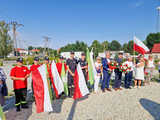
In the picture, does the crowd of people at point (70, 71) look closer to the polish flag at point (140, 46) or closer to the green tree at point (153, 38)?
the polish flag at point (140, 46)

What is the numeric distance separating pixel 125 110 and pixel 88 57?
7.88ft

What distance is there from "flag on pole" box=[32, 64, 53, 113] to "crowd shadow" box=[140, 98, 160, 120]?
306cm

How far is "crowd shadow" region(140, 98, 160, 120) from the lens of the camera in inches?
140

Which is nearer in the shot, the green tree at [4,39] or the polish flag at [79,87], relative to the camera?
the polish flag at [79,87]

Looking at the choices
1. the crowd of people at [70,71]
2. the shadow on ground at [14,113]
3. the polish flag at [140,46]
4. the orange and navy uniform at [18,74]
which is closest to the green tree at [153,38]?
the polish flag at [140,46]

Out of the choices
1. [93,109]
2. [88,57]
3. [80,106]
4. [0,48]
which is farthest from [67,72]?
[0,48]

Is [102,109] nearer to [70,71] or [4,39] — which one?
[70,71]

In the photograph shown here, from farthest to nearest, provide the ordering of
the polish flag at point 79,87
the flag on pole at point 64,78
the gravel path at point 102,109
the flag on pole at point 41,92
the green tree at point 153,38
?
the green tree at point 153,38
the flag on pole at point 64,78
the polish flag at point 79,87
the gravel path at point 102,109
the flag on pole at point 41,92

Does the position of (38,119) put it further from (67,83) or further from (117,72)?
(117,72)

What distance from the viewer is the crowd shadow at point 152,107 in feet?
11.7

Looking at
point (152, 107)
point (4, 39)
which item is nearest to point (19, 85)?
point (152, 107)

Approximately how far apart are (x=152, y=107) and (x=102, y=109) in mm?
1720

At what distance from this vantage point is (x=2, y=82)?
12.6 ft

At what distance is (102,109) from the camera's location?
4004 millimetres
